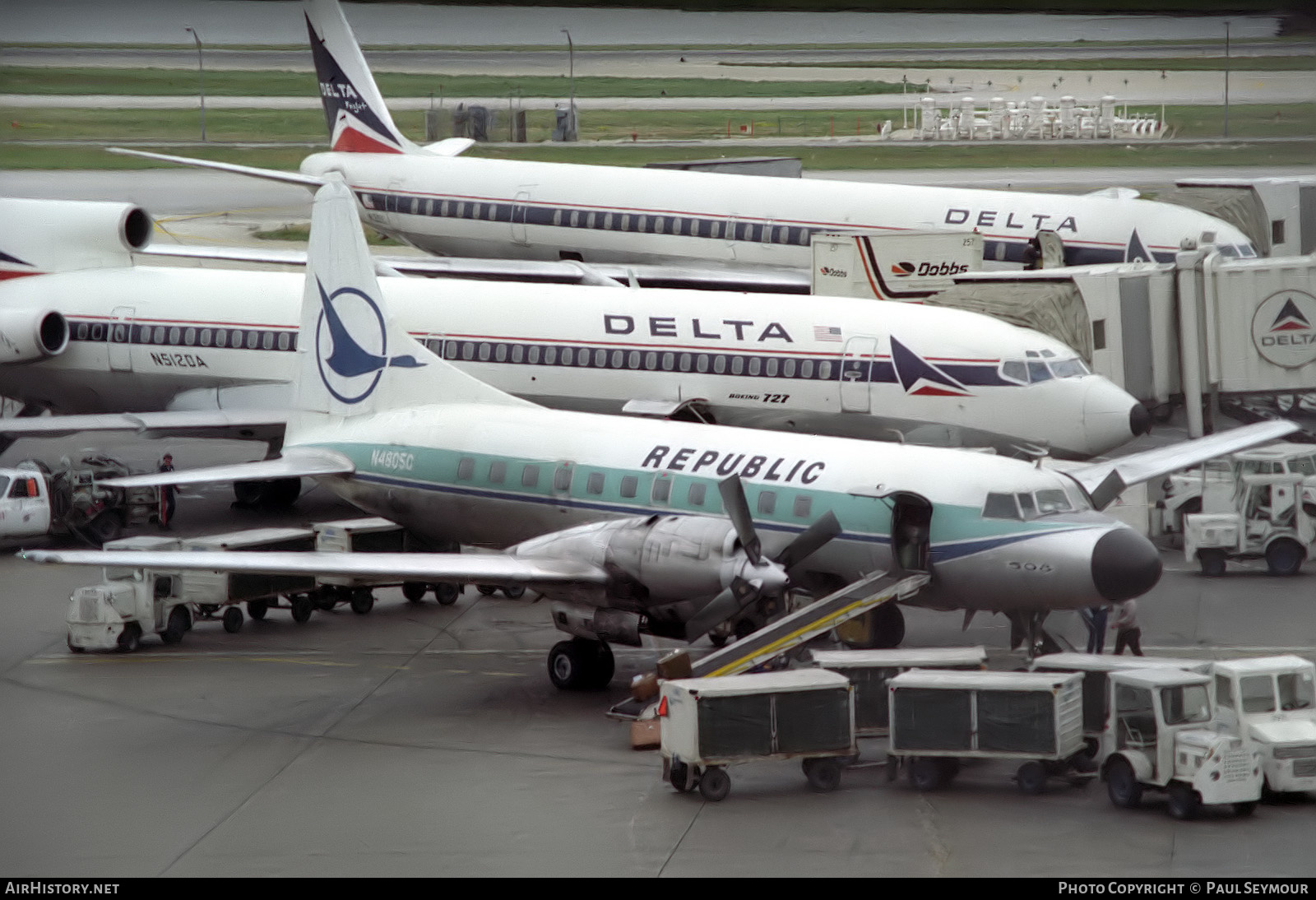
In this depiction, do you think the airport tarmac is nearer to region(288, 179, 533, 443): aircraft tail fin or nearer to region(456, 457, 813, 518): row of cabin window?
region(456, 457, 813, 518): row of cabin window

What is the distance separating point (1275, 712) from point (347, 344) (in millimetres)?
15989

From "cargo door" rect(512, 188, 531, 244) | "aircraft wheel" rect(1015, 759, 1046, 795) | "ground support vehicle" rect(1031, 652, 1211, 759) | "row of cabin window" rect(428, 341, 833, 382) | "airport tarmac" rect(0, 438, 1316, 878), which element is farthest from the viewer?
"cargo door" rect(512, 188, 531, 244)

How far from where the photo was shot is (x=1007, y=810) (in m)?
17.0

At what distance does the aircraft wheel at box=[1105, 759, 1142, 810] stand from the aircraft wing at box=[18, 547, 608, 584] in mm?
7088

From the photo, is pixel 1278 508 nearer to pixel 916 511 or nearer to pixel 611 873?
pixel 916 511

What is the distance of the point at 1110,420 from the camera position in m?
27.8

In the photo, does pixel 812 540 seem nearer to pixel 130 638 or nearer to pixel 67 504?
pixel 130 638

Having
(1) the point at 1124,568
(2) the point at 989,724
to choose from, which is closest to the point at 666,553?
(2) the point at 989,724

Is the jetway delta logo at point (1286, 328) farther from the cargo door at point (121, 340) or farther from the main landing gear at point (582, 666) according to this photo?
the cargo door at point (121, 340)

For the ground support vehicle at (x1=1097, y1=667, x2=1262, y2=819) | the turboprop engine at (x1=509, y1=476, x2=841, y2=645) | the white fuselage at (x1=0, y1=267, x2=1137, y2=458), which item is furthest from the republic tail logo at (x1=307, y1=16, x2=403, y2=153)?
the ground support vehicle at (x1=1097, y1=667, x2=1262, y2=819)

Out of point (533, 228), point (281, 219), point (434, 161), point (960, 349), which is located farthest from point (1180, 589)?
point (281, 219)

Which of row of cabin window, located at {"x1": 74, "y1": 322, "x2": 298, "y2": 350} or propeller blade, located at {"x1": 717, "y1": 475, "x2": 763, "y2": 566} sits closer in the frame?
propeller blade, located at {"x1": 717, "y1": 475, "x2": 763, "y2": 566}

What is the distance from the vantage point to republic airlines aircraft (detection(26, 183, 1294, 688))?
20.1 meters
